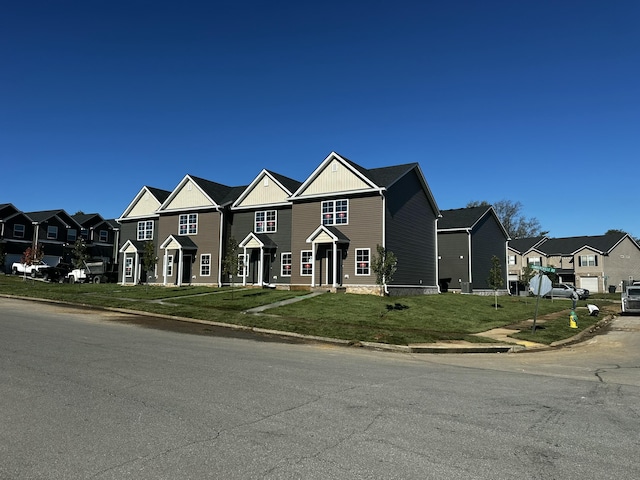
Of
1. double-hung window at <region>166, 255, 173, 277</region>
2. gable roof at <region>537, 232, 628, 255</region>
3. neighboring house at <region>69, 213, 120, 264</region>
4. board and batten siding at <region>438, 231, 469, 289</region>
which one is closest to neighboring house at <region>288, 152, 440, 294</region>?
board and batten siding at <region>438, 231, 469, 289</region>

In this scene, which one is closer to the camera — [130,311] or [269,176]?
[130,311]

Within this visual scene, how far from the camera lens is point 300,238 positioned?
3453cm

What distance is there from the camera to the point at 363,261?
3198 centimetres

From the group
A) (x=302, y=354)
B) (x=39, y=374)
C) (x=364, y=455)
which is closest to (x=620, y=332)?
(x=302, y=354)

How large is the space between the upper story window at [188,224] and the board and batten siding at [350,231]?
1020 centimetres

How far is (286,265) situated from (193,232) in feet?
31.1

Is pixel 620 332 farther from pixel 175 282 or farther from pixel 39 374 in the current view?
pixel 175 282

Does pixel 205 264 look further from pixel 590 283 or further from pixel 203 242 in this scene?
pixel 590 283

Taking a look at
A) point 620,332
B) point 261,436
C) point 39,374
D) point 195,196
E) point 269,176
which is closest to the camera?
point 261,436

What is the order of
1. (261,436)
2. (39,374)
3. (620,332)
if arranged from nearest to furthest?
(261,436)
(39,374)
(620,332)

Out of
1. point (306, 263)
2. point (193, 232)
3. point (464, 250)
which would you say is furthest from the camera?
point (464, 250)

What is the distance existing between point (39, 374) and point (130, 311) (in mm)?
14094

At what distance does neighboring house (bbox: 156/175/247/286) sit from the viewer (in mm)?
38969

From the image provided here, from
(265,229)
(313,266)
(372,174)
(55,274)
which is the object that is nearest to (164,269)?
(265,229)
